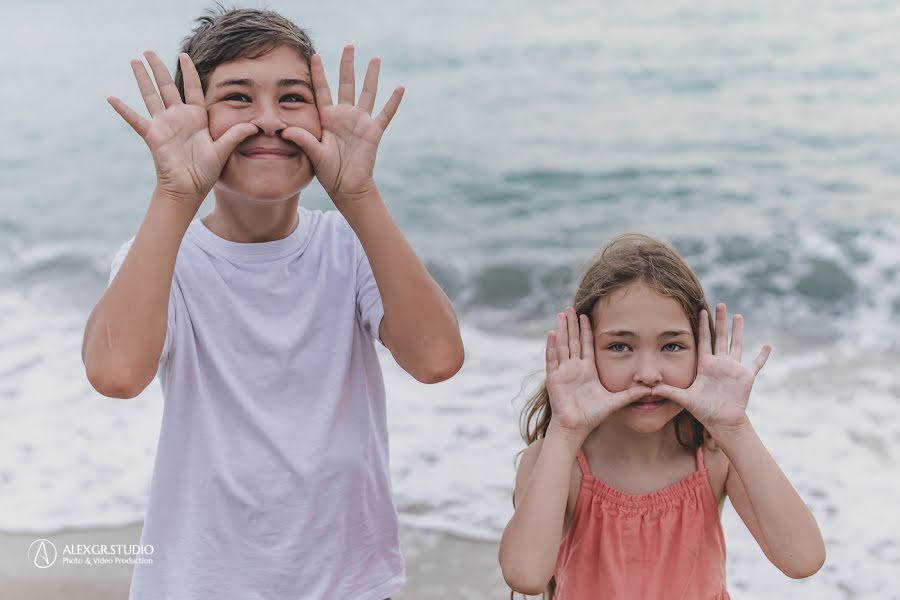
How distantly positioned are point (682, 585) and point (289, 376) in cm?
108

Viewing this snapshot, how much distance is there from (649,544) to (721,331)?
0.56 m

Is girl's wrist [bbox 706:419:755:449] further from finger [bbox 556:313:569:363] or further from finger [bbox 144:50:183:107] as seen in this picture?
finger [bbox 144:50:183:107]

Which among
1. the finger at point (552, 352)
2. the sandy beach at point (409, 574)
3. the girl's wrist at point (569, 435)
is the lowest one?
the sandy beach at point (409, 574)

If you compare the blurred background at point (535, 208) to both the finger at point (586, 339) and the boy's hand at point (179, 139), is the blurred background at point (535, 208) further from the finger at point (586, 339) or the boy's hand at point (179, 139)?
the boy's hand at point (179, 139)

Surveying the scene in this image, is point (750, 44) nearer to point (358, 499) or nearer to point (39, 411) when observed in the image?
point (39, 411)

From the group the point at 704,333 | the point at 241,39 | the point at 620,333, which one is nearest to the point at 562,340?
the point at 620,333

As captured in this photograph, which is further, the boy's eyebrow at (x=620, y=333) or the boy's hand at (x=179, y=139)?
the boy's eyebrow at (x=620, y=333)

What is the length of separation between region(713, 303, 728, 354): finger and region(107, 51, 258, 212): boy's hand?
1.18 metres

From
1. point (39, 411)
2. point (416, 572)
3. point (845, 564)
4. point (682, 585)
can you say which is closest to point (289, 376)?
point (682, 585)

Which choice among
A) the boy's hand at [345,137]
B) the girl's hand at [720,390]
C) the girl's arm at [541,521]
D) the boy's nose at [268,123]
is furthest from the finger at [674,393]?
the boy's nose at [268,123]

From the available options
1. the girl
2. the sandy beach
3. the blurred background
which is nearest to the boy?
the girl

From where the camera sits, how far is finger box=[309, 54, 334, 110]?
224 centimetres

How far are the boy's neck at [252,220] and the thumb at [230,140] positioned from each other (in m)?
0.19

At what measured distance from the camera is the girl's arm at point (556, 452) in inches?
89.6
